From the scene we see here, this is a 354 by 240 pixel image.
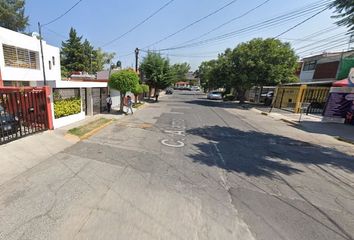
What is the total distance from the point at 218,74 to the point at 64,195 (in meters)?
28.5

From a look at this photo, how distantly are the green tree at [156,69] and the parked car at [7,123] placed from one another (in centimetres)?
1900

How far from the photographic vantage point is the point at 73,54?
5391 cm

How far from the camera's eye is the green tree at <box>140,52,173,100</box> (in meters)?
25.4

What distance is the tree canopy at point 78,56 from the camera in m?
53.8

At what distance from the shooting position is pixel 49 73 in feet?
65.0

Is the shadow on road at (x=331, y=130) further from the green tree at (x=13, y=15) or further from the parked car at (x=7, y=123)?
the green tree at (x=13, y=15)

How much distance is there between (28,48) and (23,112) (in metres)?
12.1

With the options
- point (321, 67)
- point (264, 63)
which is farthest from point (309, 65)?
point (264, 63)

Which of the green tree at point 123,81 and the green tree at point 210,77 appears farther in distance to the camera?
the green tree at point 210,77

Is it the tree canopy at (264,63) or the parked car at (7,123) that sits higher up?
the tree canopy at (264,63)

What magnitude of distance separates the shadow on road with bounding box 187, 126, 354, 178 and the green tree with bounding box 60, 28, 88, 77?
53.1 meters

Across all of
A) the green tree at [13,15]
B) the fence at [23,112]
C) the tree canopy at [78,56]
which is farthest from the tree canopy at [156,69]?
the tree canopy at [78,56]

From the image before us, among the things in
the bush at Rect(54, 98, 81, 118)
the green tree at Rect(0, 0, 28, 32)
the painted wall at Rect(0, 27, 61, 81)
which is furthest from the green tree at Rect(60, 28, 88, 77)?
the bush at Rect(54, 98, 81, 118)

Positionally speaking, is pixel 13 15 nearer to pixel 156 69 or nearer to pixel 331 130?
pixel 156 69
